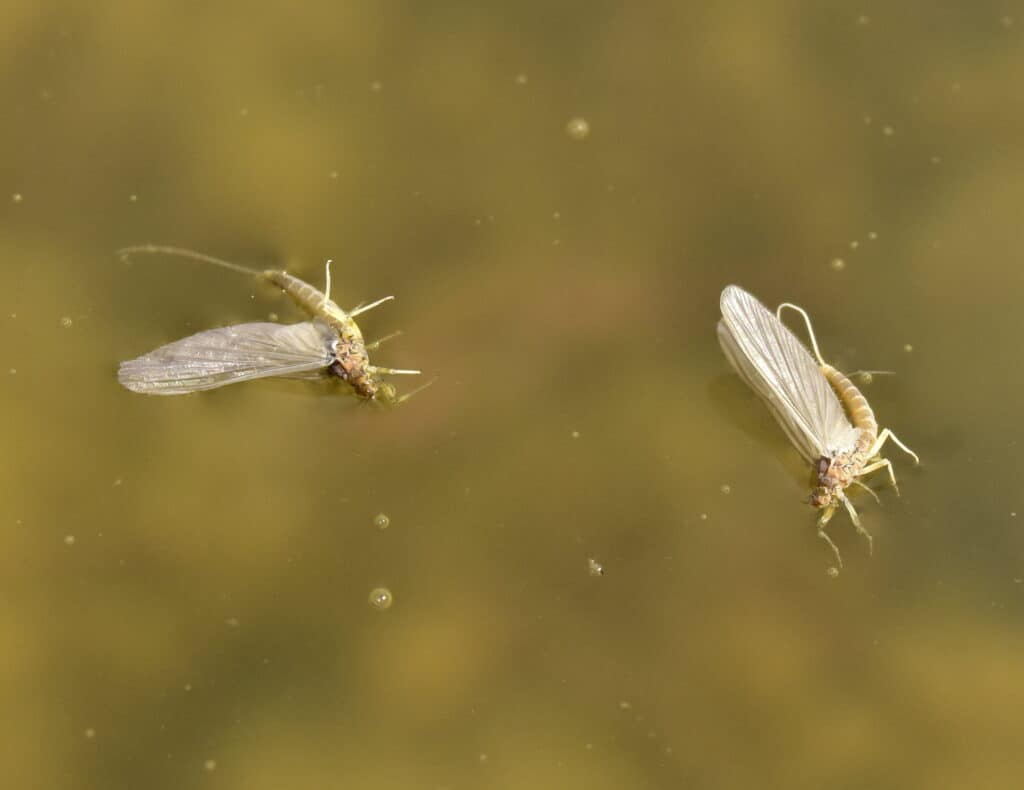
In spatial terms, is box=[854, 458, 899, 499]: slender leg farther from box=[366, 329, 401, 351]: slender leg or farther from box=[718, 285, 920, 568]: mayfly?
box=[366, 329, 401, 351]: slender leg

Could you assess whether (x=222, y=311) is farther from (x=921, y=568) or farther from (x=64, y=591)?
(x=921, y=568)

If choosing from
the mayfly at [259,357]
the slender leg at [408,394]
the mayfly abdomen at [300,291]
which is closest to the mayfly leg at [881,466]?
the slender leg at [408,394]

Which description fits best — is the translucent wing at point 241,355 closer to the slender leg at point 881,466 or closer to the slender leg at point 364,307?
the slender leg at point 364,307

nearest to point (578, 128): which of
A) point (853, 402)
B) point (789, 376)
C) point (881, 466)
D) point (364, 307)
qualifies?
point (364, 307)

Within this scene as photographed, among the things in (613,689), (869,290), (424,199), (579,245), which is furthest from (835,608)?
(424,199)

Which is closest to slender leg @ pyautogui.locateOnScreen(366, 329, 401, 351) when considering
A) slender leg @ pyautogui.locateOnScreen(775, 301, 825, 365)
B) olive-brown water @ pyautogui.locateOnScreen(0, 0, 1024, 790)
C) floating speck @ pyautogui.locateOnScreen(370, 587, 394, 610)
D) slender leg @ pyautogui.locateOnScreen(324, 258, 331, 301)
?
olive-brown water @ pyautogui.locateOnScreen(0, 0, 1024, 790)

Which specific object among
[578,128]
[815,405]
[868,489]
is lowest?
[868,489]

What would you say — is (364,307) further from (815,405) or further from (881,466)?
(881,466)

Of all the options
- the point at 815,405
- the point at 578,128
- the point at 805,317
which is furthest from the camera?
the point at 578,128
